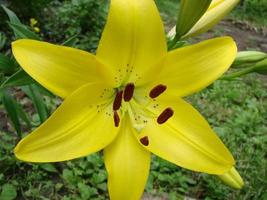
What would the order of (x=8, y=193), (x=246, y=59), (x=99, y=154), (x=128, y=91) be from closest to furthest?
(x=128, y=91)
(x=246, y=59)
(x=8, y=193)
(x=99, y=154)

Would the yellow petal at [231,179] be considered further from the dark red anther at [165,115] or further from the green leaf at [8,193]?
the green leaf at [8,193]

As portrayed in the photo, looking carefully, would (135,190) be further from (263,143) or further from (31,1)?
(31,1)

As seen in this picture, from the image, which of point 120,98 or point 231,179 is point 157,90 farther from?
point 231,179

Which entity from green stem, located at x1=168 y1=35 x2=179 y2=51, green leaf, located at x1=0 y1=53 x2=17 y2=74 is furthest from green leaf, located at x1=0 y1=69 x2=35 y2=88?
green stem, located at x1=168 y1=35 x2=179 y2=51

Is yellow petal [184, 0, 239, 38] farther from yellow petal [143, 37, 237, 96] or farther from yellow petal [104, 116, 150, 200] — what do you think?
yellow petal [104, 116, 150, 200]

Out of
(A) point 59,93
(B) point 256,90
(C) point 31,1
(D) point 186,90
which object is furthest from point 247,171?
(C) point 31,1

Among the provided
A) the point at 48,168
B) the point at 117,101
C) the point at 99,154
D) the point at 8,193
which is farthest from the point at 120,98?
the point at 99,154
